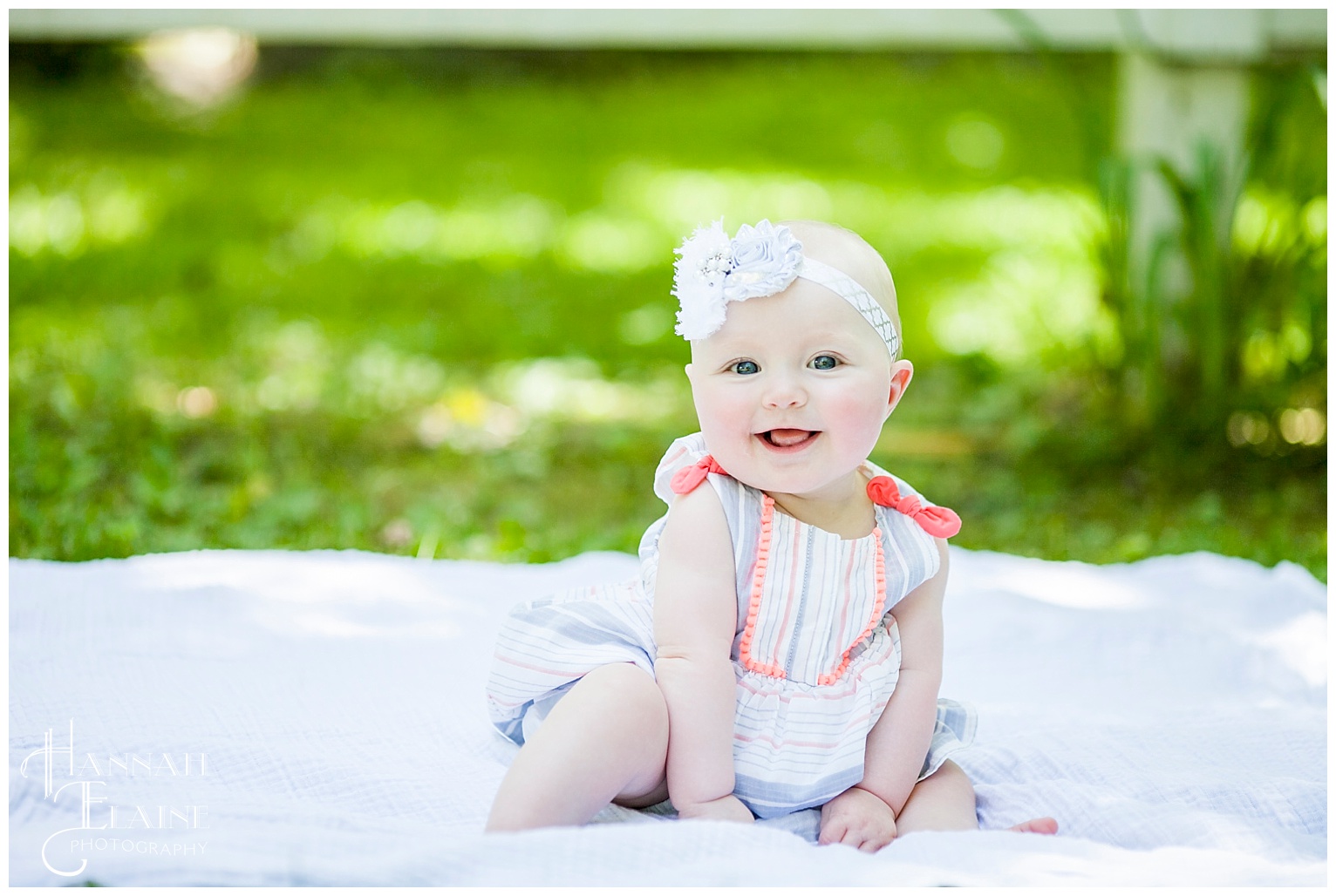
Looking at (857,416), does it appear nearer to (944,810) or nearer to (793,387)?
(793,387)

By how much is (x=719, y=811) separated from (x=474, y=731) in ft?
1.49

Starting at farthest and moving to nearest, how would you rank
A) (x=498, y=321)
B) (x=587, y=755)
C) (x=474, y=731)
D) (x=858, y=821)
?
(x=498, y=321) → (x=474, y=731) → (x=858, y=821) → (x=587, y=755)

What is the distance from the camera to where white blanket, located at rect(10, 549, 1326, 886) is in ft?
4.82

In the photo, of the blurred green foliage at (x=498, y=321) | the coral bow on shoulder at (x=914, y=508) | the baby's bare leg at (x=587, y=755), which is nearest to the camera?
the baby's bare leg at (x=587, y=755)

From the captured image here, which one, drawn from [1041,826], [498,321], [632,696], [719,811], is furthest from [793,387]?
[498,321]

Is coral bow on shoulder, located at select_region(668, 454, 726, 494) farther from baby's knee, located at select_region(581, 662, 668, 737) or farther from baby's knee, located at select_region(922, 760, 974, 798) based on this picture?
baby's knee, located at select_region(922, 760, 974, 798)

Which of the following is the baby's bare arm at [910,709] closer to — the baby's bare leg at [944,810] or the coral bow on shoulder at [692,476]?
the baby's bare leg at [944,810]

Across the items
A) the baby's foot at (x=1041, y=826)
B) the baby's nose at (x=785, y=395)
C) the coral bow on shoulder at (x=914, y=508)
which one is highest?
the baby's nose at (x=785, y=395)

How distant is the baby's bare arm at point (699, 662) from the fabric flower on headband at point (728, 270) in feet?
0.72

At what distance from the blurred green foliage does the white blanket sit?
42 cm

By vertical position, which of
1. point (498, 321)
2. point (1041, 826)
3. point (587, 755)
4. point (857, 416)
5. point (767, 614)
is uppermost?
point (498, 321)

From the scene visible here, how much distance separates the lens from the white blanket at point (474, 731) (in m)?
1.47

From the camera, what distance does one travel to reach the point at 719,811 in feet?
5.10

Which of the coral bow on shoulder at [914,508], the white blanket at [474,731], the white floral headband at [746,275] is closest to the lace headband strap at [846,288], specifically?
the white floral headband at [746,275]
